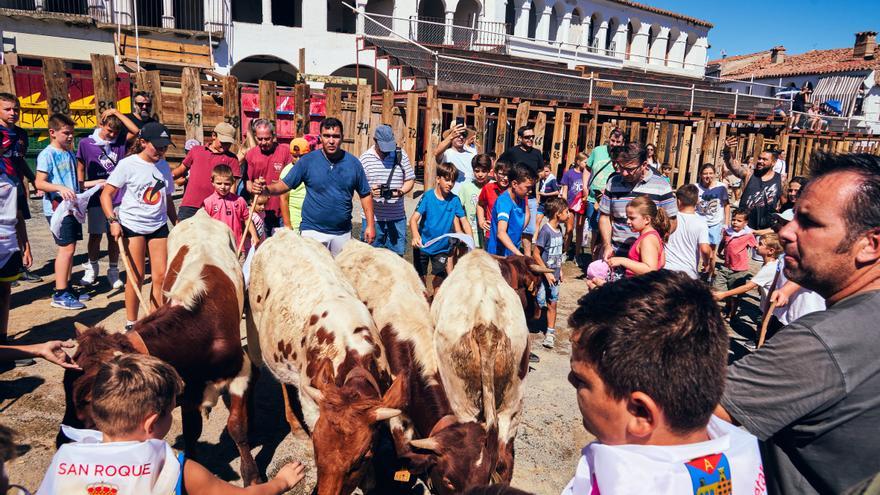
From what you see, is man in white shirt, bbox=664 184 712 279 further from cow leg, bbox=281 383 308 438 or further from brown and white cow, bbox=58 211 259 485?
brown and white cow, bbox=58 211 259 485

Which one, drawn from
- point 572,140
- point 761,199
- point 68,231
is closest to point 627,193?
point 761,199

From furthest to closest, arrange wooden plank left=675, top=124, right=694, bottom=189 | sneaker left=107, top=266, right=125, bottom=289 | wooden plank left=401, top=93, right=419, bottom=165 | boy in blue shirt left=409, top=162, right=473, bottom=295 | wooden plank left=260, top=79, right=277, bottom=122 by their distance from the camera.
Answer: wooden plank left=675, top=124, right=694, bottom=189 → wooden plank left=401, top=93, right=419, bottom=165 → wooden plank left=260, top=79, right=277, bottom=122 → sneaker left=107, top=266, right=125, bottom=289 → boy in blue shirt left=409, top=162, right=473, bottom=295

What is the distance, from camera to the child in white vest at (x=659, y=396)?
46.9 inches

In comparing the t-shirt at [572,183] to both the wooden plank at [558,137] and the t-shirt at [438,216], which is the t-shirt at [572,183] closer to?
the wooden plank at [558,137]

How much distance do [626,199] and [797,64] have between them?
45.6 m

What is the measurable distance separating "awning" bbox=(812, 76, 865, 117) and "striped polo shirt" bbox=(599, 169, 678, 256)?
37.9 meters

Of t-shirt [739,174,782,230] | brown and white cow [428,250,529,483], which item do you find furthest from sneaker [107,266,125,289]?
t-shirt [739,174,782,230]

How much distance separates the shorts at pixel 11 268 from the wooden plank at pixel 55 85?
292 inches

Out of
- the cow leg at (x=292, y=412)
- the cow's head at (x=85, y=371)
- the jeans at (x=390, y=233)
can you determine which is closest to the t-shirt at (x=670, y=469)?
the cow's head at (x=85, y=371)

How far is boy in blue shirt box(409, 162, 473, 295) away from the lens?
6137 millimetres

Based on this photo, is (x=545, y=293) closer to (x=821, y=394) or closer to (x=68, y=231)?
(x=821, y=394)

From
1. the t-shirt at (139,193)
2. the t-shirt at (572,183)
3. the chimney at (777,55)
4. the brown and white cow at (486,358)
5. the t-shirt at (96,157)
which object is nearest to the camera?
the brown and white cow at (486,358)

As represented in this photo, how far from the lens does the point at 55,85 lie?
35.6 ft

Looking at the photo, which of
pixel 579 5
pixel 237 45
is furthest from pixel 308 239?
pixel 579 5
